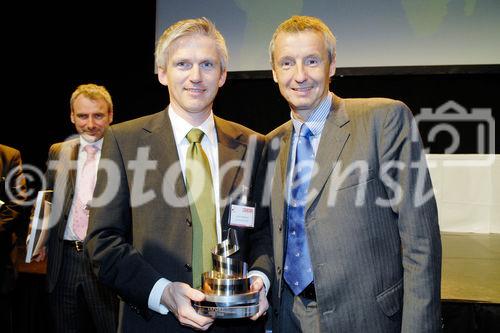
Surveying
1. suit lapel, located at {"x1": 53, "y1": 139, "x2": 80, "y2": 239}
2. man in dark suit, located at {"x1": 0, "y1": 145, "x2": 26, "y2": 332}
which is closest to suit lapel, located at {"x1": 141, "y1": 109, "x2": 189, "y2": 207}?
suit lapel, located at {"x1": 53, "y1": 139, "x2": 80, "y2": 239}

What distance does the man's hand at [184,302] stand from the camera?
4.21 feet

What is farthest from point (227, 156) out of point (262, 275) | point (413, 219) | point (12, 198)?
point (12, 198)

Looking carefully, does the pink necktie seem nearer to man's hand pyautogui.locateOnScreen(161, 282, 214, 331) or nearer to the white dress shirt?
the white dress shirt

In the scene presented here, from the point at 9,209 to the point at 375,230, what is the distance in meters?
2.66

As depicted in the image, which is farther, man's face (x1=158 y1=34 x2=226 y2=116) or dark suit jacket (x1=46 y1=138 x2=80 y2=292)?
dark suit jacket (x1=46 y1=138 x2=80 y2=292)

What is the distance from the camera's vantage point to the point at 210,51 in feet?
5.10

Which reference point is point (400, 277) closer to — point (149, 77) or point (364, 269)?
point (364, 269)

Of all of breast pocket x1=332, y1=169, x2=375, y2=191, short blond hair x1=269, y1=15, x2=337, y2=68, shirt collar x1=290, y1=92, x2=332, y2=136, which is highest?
short blond hair x1=269, y1=15, x2=337, y2=68

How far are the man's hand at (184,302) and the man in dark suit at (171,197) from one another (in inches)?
0.7

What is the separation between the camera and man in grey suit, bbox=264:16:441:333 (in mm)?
1540

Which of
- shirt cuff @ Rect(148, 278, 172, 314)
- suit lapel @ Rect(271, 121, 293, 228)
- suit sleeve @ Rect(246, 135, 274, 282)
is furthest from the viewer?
suit lapel @ Rect(271, 121, 293, 228)

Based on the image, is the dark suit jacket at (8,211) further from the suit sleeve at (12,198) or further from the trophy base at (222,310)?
the trophy base at (222,310)

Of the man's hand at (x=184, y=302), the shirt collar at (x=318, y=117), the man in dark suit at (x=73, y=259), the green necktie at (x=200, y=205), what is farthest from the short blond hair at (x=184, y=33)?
the man in dark suit at (x=73, y=259)

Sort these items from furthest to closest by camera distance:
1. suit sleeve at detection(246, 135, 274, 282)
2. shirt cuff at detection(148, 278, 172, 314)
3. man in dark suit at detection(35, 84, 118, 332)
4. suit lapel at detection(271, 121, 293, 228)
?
1. man in dark suit at detection(35, 84, 118, 332)
2. suit lapel at detection(271, 121, 293, 228)
3. suit sleeve at detection(246, 135, 274, 282)
4. shirt cuff at detection(148, 278, 172, 314)
